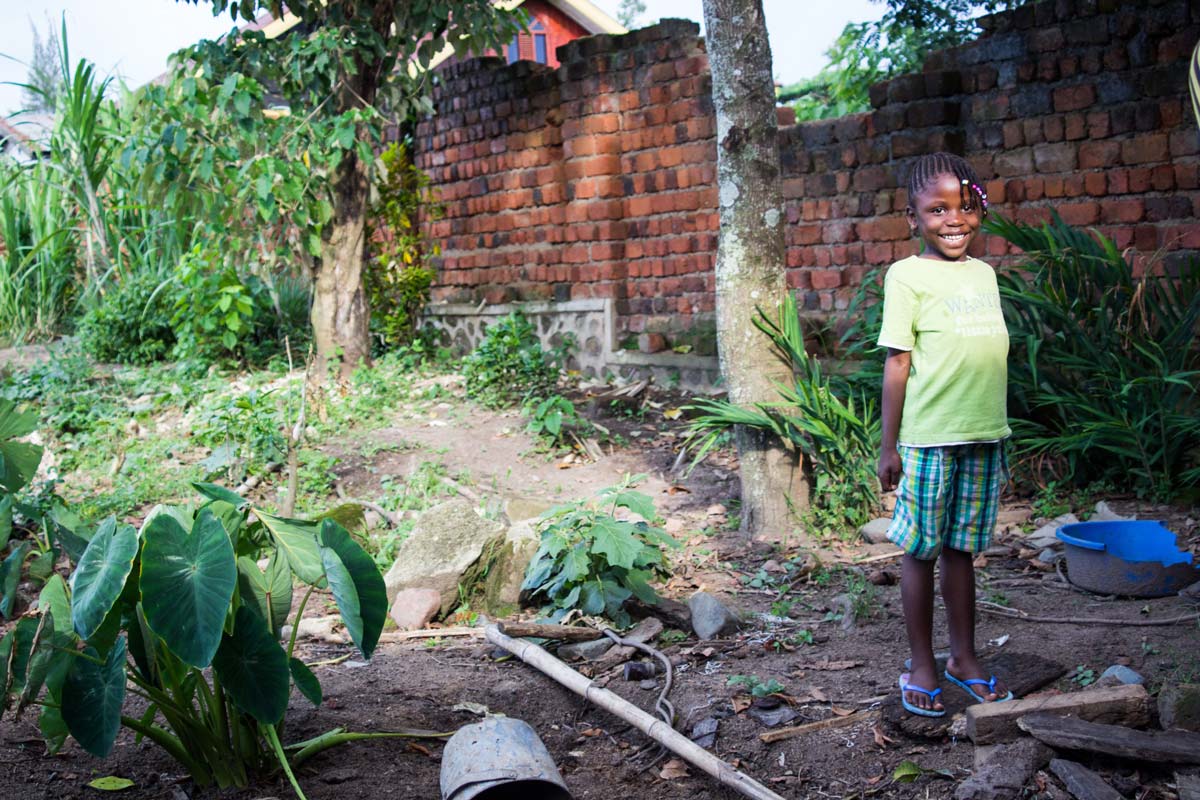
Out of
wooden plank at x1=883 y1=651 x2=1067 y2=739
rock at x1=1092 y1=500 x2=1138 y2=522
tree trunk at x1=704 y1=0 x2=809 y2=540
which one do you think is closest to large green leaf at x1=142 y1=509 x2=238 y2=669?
wooden plank at x1=883 y1=651 x2=1067 y2=739

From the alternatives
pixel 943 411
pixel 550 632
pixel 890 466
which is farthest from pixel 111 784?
pixel 943 411

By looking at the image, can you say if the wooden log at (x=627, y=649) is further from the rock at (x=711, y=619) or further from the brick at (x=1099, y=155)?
the brick at (x=1099, y=155)

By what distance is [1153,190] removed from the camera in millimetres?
4688

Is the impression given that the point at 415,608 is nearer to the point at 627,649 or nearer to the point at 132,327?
the point at 627,649

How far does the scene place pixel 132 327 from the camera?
8.59 meters

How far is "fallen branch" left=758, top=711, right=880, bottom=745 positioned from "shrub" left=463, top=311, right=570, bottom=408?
415 centimetres

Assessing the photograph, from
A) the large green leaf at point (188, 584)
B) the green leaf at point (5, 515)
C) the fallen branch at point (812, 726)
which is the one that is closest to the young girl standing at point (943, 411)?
the fallen branch at point (812, 726)

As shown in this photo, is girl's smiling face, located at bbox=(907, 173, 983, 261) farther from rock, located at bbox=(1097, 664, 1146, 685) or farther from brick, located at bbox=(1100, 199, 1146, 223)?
brick, located at bbox=(1100, 199, 1146, 223)

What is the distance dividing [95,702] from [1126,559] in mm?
3054

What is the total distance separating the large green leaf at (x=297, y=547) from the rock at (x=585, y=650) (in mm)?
1252

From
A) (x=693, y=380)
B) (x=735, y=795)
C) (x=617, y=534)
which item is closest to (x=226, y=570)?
(x=735, y=795)

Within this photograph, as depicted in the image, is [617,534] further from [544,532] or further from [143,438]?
[143,438]

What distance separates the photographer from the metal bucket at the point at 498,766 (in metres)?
2.10

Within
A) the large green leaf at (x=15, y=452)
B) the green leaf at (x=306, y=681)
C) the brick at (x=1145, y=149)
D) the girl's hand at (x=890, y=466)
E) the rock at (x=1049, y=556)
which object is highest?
the brick at (x=1145, y=149)
